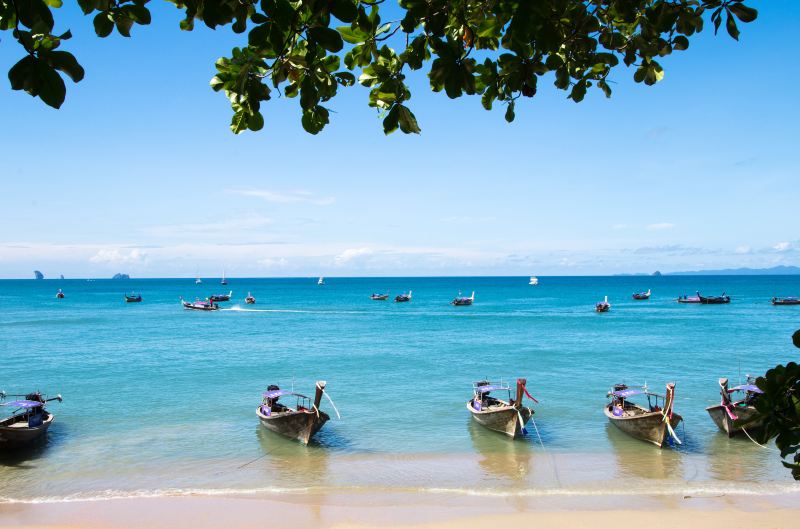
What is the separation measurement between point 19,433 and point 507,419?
55.5ft

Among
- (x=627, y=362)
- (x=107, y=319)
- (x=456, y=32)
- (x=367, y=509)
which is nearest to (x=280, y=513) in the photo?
(x=367, y=509)

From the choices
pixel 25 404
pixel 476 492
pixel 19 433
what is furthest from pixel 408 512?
pixel 25 404

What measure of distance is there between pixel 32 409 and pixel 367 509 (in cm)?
1432

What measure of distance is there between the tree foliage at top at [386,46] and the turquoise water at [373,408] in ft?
47.0

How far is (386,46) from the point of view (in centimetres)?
355

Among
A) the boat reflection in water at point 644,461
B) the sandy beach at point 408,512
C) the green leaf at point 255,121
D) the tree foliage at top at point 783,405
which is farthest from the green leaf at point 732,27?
the boat reflection in water at point 644,461

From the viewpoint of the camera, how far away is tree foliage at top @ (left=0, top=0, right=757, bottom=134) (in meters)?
2.39

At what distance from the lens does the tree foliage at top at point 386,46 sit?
2.39 meters

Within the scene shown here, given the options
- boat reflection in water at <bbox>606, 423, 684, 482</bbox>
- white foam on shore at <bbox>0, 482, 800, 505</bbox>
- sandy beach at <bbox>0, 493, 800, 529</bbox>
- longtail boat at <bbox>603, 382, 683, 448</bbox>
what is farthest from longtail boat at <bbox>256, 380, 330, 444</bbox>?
longtail boat at <bbox>603, 382, 683, 448</bbox>

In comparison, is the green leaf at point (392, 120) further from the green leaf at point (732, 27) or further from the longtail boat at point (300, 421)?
the longtail boat at point (300, 421)

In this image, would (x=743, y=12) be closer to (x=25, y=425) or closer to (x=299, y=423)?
(x=299, y=423)

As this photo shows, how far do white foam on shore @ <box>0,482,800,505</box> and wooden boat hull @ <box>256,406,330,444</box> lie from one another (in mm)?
A: 3451

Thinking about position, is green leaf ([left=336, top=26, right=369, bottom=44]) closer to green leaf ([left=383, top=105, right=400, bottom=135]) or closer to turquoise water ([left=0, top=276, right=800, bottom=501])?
green leaf ([left=383, top=105, right=400, bottom=135])

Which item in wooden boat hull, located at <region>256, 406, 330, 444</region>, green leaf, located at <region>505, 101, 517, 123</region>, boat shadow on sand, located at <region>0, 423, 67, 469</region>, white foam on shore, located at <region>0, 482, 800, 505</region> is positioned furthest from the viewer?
Answer: wooden boat hull, located at <region>256, 406, 330, 444</region>
